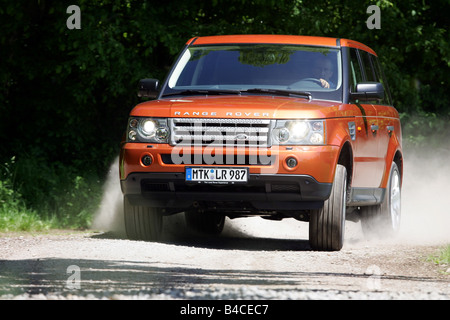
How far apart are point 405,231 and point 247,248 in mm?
3524

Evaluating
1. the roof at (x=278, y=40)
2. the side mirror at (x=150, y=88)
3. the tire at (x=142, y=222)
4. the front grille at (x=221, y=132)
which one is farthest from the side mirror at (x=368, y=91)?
the tire at (x=142, y=222)

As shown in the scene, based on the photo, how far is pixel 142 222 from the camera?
1024 cm

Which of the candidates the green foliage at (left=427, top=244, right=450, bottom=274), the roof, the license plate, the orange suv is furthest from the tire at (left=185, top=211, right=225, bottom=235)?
the green foliage at (left=427, top=244, right=450, bottom=274)

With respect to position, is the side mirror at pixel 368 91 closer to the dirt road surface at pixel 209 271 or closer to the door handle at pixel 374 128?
the door handle at pixel 374 128

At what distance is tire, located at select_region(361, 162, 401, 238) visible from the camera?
1163 cm

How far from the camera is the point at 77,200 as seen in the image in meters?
15.2

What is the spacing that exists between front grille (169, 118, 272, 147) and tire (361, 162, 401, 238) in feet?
8.89

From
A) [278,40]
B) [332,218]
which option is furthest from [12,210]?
[332,218]

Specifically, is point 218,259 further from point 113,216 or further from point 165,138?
point 113,216

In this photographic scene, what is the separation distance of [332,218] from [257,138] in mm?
1117

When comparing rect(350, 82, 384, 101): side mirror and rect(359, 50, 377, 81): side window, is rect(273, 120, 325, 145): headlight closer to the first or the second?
rect(350, 82, 384, 101): side mirror

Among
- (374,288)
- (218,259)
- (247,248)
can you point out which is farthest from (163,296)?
(247,248)

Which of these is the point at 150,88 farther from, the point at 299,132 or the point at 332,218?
the point at 332,218

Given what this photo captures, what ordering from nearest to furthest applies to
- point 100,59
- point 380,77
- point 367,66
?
point 367,66 < point 380,77 < point 100,59
